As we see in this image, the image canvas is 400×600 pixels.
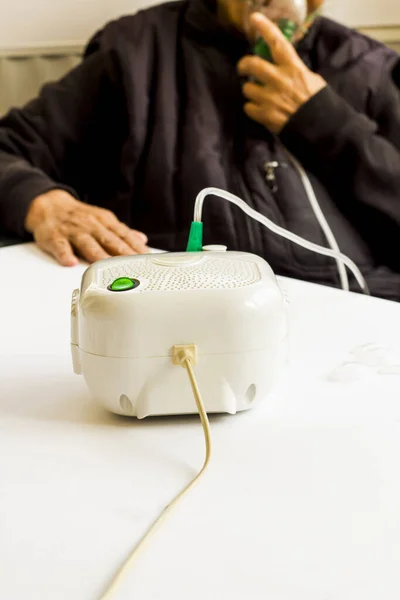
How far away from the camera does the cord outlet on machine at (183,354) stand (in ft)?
1.38

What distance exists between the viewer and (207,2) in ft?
3.92

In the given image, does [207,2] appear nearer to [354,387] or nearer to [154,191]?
[154,191]

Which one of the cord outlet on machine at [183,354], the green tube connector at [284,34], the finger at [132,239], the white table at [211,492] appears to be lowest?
the finger at [132,239]

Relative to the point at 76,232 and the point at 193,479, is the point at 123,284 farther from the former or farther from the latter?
the point at 76,232

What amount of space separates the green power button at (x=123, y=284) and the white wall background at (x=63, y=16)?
3.97 ft

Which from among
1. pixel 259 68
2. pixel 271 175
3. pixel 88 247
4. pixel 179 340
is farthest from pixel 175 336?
pixel 259 68

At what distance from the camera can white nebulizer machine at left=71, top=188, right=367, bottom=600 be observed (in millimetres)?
418

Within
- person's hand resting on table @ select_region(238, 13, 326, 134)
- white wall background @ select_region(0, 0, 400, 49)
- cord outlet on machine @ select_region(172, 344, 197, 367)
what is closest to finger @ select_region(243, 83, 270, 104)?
person's hand resting on table @ select_region(238, 13, 326, 134)

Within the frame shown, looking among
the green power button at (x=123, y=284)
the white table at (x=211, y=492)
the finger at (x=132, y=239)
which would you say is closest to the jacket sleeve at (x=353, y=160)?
the finger at (x=132, y=239)

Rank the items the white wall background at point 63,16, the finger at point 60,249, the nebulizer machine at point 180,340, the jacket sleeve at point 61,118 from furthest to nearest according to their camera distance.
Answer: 1. the white wall background at point 63,16
2. the jacket sleeve at point 61,118
3. the finger at point 60,249
4. the nebulizer machine at point 180,340

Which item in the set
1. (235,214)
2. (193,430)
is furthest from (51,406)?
(235,214)

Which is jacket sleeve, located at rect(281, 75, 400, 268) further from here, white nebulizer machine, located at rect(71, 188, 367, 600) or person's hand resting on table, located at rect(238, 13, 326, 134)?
white nebulizer machine, located at rect(71, 188, 367, 600)

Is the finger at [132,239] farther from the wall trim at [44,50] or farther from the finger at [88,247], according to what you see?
the wall trim at [44,50]

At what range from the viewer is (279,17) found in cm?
110
